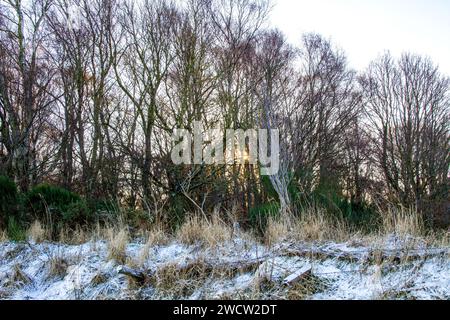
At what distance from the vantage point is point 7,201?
20.7 feet

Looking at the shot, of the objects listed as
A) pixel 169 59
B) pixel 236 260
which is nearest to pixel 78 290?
pixel 236 260

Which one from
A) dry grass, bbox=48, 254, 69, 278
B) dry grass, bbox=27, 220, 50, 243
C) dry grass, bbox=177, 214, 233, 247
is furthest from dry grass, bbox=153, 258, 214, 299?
dry grass, bbox=27, 220, 50, 243

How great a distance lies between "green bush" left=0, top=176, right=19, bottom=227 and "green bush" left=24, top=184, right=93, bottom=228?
0.19m

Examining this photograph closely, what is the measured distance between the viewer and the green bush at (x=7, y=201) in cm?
621

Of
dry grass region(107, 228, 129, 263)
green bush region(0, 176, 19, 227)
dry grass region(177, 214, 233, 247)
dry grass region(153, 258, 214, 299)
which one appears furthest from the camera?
green bush region(0, 176, 19, 227)

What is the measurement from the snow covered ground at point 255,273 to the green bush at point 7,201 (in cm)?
258

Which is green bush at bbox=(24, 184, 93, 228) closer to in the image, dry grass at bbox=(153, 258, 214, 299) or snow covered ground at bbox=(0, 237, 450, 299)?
snow covered ground at bbox=(0, 237, 450, 299)

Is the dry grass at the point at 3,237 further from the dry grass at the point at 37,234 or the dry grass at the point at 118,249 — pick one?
the dry grass at the point at 118,249

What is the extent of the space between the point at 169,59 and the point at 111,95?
2257 mm

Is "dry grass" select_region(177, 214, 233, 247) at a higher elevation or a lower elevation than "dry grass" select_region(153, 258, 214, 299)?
higher

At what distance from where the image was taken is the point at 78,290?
312 centimetres

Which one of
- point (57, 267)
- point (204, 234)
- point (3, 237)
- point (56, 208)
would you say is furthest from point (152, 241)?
point (56, 208)

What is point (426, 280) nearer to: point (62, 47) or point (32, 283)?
point (32, 283)

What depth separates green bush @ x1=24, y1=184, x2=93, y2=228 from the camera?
5.98 meters
